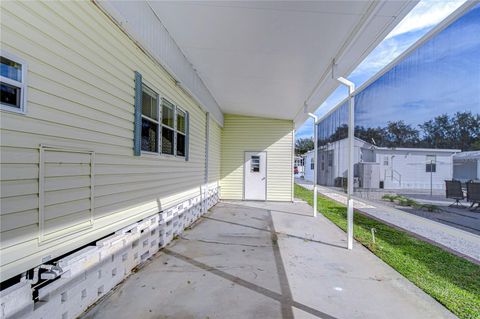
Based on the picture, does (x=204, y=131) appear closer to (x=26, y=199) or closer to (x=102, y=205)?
(x=102, y=205)

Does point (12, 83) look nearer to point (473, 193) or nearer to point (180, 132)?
point (473, 193)

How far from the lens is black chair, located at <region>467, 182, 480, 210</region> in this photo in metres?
2.11

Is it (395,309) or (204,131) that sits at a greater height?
(204,131)

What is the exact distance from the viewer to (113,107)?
3.10 metres

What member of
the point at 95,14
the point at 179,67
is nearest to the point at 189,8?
the point at 95,14

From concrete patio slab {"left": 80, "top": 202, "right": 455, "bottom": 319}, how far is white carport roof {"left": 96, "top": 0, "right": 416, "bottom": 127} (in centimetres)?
298

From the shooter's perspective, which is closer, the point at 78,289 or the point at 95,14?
the point at 78,289

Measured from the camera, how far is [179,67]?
4938mm

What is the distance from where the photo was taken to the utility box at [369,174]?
3.98m

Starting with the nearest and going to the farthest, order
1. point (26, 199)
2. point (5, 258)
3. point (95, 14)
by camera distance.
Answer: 1. point (5, 258)
2. point (26, 199)
3. point (95, 14)

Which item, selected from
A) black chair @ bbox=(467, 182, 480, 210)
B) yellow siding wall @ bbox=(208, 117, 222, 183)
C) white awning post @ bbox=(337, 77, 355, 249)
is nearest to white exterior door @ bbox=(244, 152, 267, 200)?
yellow siding wall @ bbox=(208, 117, 222, 183)

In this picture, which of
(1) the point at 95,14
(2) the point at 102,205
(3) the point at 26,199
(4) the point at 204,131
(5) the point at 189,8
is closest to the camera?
(3) the point at 26,199

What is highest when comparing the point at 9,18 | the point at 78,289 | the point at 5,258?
the point at 9,18

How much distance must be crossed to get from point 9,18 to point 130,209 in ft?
7.69
